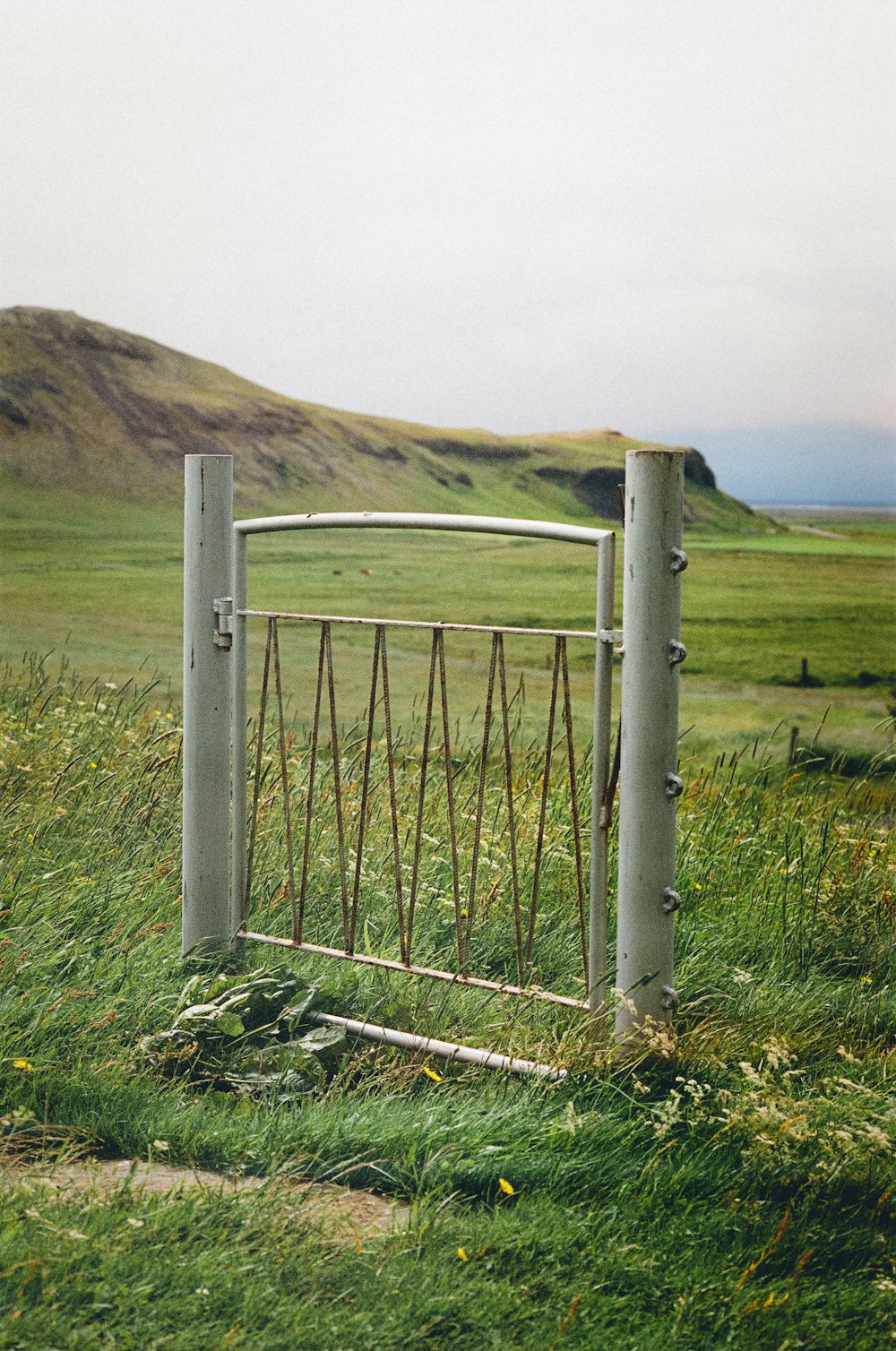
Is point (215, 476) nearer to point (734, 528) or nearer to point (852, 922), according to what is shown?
point (852, 922)

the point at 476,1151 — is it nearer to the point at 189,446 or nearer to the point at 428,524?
the point at 428,524

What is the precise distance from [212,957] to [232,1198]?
1258mm

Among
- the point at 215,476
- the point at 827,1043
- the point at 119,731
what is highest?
the point at 215,476

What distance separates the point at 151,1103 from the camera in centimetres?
279

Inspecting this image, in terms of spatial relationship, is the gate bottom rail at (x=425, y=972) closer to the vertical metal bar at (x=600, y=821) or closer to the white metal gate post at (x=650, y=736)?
the vertical metal bar at (x=600, y=821)

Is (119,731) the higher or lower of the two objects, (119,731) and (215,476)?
the lower

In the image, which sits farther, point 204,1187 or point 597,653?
point 597,653

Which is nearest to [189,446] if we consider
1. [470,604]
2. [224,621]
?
[470,604]

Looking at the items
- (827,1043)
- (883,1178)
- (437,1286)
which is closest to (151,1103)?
(437,1286)

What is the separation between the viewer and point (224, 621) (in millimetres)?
3541

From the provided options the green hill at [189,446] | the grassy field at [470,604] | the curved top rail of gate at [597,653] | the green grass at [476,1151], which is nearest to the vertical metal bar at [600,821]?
the curved top rail of gate at [597,653]

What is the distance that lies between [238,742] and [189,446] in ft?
73.7

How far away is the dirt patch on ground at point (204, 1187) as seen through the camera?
2.33m

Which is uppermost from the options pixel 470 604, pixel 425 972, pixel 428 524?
pixel 428 524
